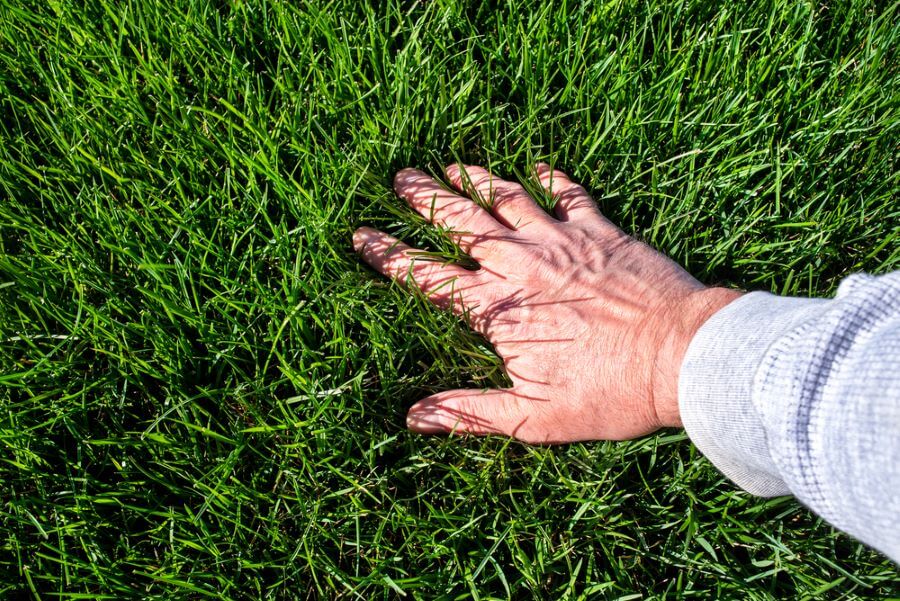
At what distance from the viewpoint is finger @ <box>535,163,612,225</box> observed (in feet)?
5.83

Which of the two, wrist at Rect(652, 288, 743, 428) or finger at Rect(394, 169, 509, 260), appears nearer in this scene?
wrist at Rect(652, 288, 743, 428)

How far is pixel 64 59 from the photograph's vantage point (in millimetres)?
1826

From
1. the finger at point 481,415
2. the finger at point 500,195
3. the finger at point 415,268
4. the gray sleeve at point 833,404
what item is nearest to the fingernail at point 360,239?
the finger at point 415,268

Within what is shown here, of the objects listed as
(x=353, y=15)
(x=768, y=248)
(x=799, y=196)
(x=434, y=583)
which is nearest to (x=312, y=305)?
(x=434, y=583)

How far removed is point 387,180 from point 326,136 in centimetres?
19

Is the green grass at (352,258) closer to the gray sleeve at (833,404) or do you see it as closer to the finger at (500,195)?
the finger at (500,195)

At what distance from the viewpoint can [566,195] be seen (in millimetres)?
1812

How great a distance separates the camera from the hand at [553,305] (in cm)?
151

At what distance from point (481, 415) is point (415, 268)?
40 cm

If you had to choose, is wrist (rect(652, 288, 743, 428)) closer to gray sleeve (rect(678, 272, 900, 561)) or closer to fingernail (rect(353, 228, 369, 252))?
gray sleeve (rect(678, 272, 900, 561))

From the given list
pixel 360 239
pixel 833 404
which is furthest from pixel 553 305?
pixel 833 404

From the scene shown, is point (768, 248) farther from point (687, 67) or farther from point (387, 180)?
point (387, 180)

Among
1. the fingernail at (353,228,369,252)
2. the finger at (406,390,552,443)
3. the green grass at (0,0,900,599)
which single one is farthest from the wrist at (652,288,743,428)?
the fingernail at (353,228,369,252)

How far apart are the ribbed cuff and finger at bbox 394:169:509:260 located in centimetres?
59
